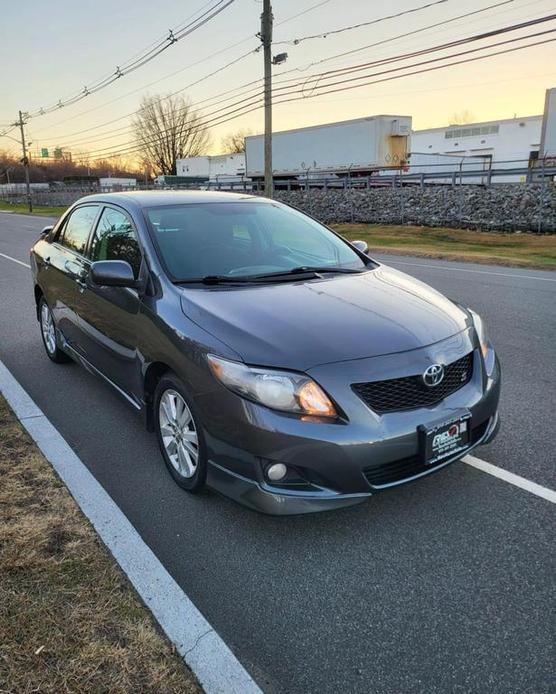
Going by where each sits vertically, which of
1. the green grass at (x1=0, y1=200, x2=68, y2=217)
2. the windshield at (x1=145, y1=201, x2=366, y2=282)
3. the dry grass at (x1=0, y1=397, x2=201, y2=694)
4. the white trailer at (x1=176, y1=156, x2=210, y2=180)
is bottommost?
the green grass at (x1=0, y1=200, x2=68, y2=217)

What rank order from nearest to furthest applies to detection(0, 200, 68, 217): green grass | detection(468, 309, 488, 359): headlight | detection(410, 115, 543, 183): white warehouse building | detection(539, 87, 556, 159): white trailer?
detection(468, 309, 488, 359): headlight → detection(539, 87, 556, 159): white trailer → detection(410, 115, 543, 183): white warehouse building → detection(0, 200, 68, 217): green grass

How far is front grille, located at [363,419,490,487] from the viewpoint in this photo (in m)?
2.64

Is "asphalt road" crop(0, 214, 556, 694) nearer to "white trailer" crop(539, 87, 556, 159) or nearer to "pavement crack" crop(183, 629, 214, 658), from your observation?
"pavement crack" crop(183, 629, 214, 658)

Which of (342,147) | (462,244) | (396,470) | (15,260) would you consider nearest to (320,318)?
(396,470)

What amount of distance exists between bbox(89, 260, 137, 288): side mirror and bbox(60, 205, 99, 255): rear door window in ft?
3.98

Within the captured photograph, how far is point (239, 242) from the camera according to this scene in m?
4.04

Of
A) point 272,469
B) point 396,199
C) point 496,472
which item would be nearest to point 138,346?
point 272,469

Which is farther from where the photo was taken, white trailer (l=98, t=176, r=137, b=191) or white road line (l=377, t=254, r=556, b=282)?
white trailer (l=98, t=176, r=137, b=191)

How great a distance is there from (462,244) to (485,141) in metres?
32.1

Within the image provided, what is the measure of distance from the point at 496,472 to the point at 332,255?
1.90 m

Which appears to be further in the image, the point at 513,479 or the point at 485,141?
the point at 485,141

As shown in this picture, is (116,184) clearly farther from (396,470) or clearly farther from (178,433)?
(396,470)

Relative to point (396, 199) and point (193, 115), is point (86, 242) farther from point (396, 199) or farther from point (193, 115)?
point (193, 115)

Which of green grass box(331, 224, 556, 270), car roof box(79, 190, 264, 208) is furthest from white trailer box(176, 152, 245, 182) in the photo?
car roof box(79, 190, 264, 208)
